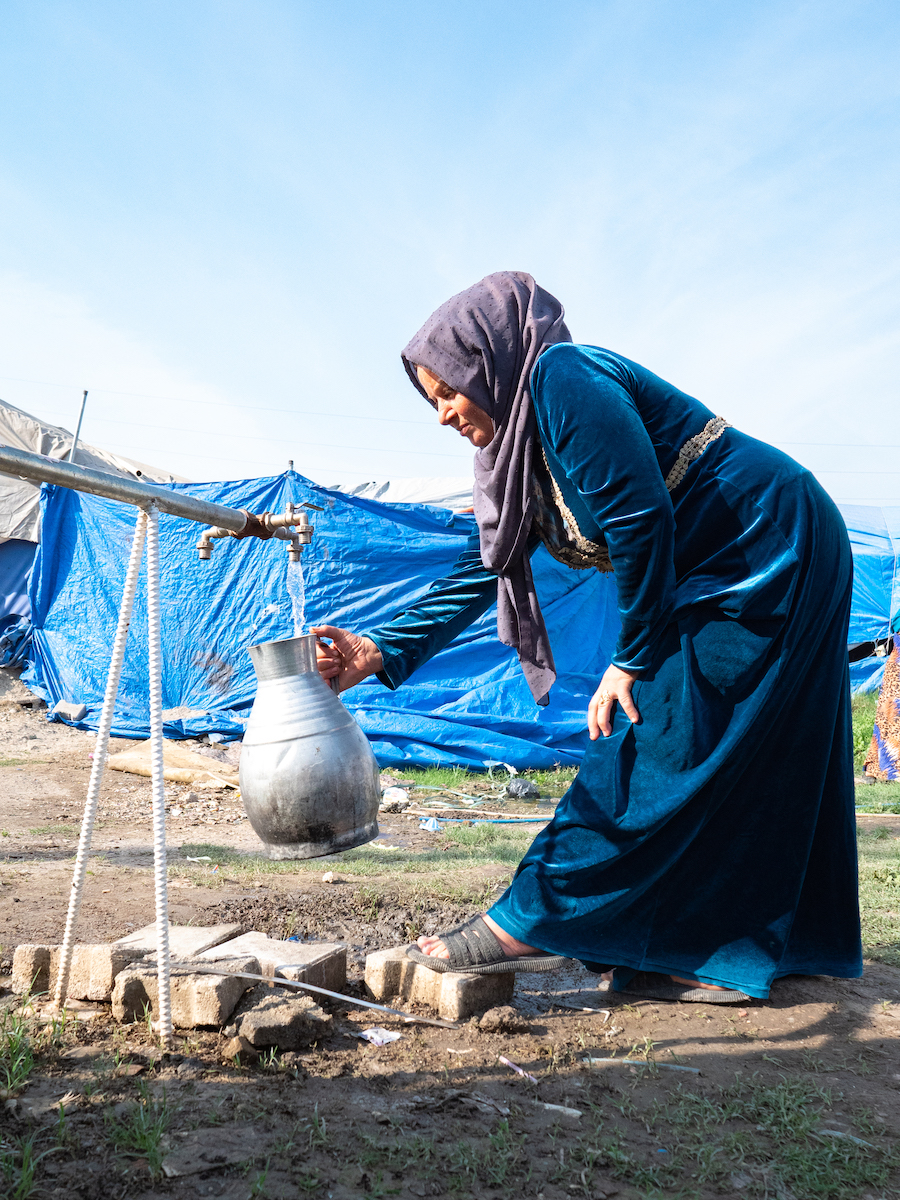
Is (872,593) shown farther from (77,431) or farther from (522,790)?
(77,431)

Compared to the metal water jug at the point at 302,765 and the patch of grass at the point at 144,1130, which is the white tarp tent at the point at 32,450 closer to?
the metal water jug at the point at 302,765

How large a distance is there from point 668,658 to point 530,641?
53cm

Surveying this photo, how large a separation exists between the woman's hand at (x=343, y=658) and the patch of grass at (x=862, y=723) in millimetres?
6506

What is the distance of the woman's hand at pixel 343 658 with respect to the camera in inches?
100

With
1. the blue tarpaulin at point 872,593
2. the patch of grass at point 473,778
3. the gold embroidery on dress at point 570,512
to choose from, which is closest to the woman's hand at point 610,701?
the gold embroidery on dress at point 570,512

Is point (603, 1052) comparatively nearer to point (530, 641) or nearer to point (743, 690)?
point (743, 690)

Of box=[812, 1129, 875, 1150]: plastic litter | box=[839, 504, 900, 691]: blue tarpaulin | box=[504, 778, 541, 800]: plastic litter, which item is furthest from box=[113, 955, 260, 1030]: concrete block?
box=[839, 504, 900, 691]: blue tarpaulin

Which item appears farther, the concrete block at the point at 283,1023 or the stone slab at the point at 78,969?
the stone slab at the point at 78,969

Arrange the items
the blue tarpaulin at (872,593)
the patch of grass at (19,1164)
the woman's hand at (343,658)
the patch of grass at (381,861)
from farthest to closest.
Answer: the blue tarpaulin at (872,593)
the patch of grass at (381,861)
the woman's hand at (343,658)
the patch of grass at (19,1164)

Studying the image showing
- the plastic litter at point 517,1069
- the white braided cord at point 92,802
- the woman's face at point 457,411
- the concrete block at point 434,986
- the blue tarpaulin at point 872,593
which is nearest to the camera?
the plastic litter at point 517,1069

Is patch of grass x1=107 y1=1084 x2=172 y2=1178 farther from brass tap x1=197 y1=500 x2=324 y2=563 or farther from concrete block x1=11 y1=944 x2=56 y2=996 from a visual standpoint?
brass tap x1=197 y1=500 x2=324 y2=563

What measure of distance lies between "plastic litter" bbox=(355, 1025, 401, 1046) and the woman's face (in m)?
1.56

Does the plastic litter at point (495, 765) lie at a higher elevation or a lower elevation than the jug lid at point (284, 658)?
lower

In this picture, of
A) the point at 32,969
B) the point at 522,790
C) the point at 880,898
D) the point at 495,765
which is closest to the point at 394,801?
the point at 522,790
